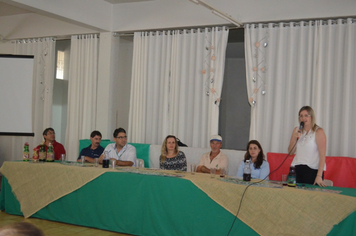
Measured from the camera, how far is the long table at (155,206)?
11.1 ft

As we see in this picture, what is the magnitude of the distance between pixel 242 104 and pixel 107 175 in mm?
5918

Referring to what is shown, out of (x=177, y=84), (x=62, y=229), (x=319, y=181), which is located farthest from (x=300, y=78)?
(x=62, y=229)

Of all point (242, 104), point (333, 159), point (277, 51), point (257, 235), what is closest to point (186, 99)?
point (277, 51)

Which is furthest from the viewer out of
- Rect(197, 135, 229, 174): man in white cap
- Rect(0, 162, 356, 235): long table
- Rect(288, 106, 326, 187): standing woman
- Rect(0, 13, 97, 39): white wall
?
Rect(0, 13, 97, 39): white wall

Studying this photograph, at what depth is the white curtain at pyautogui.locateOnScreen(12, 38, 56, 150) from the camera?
23.9 feet

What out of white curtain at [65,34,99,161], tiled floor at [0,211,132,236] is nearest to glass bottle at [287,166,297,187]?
tiled floor at [0,211,132,236]

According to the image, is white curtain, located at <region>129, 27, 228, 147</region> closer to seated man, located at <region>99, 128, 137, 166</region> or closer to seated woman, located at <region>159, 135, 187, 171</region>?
seated woman, located at <region>159, 135, 187, 171</region>

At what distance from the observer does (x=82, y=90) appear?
22.8ft

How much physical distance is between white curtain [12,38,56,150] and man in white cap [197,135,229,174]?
3.53 m

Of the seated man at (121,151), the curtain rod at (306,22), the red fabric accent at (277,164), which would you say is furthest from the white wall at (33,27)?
the red fabric accent at (277,164)

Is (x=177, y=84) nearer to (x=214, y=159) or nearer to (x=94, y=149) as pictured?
(x=94, y=149)

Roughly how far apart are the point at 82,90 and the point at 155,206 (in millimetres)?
3650

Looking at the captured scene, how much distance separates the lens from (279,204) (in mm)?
3221

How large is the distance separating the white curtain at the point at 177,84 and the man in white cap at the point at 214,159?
3.01 feet
